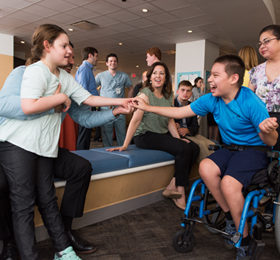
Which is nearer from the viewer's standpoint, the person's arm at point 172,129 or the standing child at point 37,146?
the standing child at point 37,146

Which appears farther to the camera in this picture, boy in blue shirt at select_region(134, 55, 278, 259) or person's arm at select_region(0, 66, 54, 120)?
boy in blue shirt at select_region(134, 55, 278, 259)

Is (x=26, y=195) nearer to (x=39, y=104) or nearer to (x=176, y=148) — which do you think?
(x=39, y=104)

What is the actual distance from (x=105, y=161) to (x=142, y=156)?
A: 0.42 metres

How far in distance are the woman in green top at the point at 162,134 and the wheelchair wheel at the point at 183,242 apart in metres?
0.73

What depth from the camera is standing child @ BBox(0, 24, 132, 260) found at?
1284mm

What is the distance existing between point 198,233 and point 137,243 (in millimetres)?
485

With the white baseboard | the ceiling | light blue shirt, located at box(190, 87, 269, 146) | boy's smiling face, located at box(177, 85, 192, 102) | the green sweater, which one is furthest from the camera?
the ceiling

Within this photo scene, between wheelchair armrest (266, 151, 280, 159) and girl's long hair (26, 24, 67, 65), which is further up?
girl's long hair (26, 24, 67, 65)

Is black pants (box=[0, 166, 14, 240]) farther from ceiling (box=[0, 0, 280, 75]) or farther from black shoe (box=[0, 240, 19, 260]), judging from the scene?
ceiling (box=[0, 0, 280, 75])

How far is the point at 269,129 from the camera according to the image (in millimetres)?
1323

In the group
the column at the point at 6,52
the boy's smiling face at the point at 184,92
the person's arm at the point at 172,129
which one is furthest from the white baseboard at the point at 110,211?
the column at the point at 6,52

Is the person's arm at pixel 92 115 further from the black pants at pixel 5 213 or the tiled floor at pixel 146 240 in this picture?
the tiled floor at pixel 146 240

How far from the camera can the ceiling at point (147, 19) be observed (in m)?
5.38

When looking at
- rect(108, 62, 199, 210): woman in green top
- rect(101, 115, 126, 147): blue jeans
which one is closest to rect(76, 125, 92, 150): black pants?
rect(101, 115, 126, 147): blue jeans
